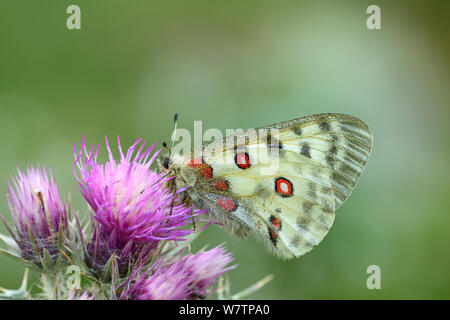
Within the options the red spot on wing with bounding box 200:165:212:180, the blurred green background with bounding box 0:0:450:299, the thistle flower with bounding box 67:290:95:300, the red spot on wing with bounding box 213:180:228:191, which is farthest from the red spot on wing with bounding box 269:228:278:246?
the blurred green background with bounding box 0:0:450:299

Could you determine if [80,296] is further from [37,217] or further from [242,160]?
[242,160]

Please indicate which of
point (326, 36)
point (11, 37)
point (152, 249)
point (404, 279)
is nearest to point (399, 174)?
point (404, 279)

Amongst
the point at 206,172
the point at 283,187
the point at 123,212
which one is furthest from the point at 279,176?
the point at 123,212

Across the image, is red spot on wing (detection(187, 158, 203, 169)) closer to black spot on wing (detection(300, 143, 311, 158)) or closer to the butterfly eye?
the butterfly eye

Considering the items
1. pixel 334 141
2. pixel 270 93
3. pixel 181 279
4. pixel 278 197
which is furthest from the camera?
pixel 270 93

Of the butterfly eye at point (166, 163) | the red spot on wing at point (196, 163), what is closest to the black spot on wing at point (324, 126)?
the red spot on wing at point (196, 163)
